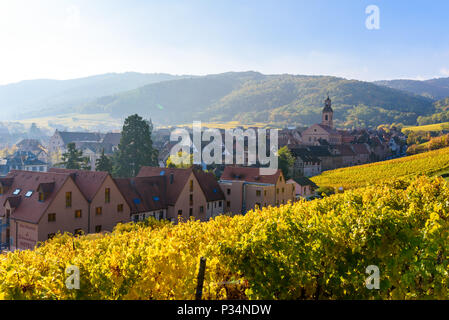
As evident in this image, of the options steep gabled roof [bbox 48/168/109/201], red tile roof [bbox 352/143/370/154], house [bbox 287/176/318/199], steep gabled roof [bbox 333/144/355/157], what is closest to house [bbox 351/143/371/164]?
red tile roof [bbox 352/143/370/154]

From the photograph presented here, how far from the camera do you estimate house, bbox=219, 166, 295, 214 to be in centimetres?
5984

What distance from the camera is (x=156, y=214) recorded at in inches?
2002

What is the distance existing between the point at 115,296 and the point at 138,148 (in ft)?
238

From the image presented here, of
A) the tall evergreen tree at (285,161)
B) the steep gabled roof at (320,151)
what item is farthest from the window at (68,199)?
the steep gabled roof at (320,151)

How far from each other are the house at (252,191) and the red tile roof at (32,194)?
26519 millimetres

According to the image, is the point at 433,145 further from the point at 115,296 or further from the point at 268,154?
the point at 115,296

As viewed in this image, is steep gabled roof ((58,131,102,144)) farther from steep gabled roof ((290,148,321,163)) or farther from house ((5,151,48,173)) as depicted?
steep gabled roof ((290,148,321,163))

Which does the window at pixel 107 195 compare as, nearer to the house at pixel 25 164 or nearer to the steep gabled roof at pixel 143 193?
the steep gabled roof at pixel 143 193

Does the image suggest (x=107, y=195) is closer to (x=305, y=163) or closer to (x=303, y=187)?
A: (x=303, y=187)

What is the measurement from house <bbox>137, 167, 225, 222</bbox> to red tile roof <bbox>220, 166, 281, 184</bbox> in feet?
18.1

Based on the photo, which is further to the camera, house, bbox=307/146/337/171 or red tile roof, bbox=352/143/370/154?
red tile roof, bbox=352/143/370/154

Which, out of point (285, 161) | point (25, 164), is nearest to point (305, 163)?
point (285, 161)

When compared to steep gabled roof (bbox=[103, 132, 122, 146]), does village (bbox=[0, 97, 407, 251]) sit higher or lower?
lower

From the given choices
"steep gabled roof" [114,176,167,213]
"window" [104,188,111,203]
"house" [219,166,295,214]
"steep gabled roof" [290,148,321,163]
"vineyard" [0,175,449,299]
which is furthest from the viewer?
"steep gabled roof" [290,148,321,163]
